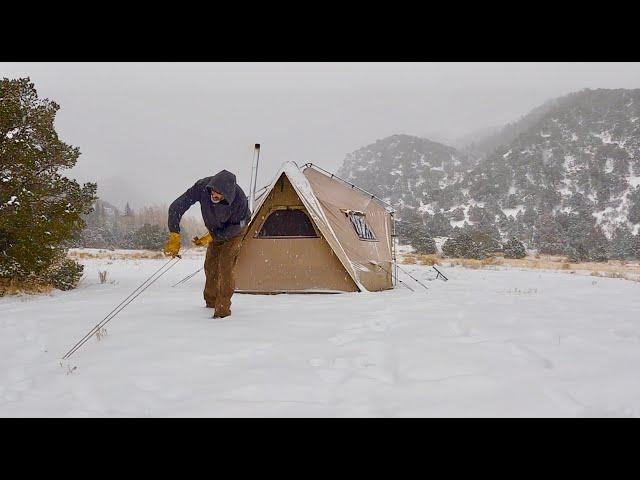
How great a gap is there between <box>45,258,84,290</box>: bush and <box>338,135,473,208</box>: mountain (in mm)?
100100

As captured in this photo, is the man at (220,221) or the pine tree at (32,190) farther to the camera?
the pine tree at (32,190)

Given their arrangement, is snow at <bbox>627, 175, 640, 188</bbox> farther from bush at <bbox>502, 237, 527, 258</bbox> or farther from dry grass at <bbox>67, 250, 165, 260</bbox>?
dry grass at <bbox>67, 250, 165, 260</bbox>

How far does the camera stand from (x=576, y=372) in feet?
8.34

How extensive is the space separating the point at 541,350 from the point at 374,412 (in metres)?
1.85

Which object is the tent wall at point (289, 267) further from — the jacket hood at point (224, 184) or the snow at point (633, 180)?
the snow at point (633, 180)

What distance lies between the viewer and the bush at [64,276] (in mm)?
7781

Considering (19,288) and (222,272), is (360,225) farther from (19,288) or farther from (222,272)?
(19,288)

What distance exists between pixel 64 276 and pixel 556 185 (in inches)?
3722

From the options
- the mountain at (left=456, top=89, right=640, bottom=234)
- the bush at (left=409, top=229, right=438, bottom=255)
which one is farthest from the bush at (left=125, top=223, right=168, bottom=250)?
the mountain at (left=456, top=89, right=640, bottom=234)

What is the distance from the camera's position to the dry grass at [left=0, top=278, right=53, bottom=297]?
6.56 metres

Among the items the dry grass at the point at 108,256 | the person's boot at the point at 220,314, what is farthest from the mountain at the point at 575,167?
the person's boot at the point at 220,314

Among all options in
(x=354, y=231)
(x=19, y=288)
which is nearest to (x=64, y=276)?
(x=19, y=288)
